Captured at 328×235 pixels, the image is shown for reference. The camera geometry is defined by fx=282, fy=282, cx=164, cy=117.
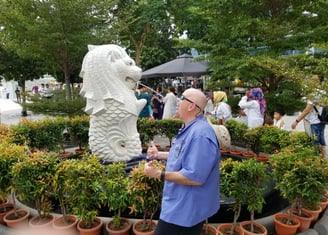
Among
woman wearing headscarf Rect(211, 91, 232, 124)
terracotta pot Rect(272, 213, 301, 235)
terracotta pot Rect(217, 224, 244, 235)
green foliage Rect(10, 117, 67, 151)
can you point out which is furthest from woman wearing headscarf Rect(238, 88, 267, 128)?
green foliage Rect(10, 117, 67, 151)

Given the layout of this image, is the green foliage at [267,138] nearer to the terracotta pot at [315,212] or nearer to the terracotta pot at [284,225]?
the terracotta pot at [315,212]

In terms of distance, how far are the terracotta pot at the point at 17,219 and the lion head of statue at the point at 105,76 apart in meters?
1.75

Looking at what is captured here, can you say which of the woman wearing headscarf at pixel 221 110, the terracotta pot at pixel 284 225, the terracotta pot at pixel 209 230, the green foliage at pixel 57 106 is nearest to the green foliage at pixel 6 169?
the terracotta pot at pixel 209 230

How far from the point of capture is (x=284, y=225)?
3.11 metres

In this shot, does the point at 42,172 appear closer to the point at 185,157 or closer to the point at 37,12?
the point at 185,157

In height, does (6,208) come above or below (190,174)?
below

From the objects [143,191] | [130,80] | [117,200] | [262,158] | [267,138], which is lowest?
[262,158]

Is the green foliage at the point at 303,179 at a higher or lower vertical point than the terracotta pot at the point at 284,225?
higher

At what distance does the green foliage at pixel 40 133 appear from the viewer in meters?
5.65

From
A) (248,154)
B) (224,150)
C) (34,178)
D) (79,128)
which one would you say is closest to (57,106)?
(79,128)

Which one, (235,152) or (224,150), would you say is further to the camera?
(224,150)

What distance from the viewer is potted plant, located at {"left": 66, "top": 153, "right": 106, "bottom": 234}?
10.0ft

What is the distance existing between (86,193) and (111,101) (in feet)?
5.94

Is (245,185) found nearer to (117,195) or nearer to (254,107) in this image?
(117,195)
